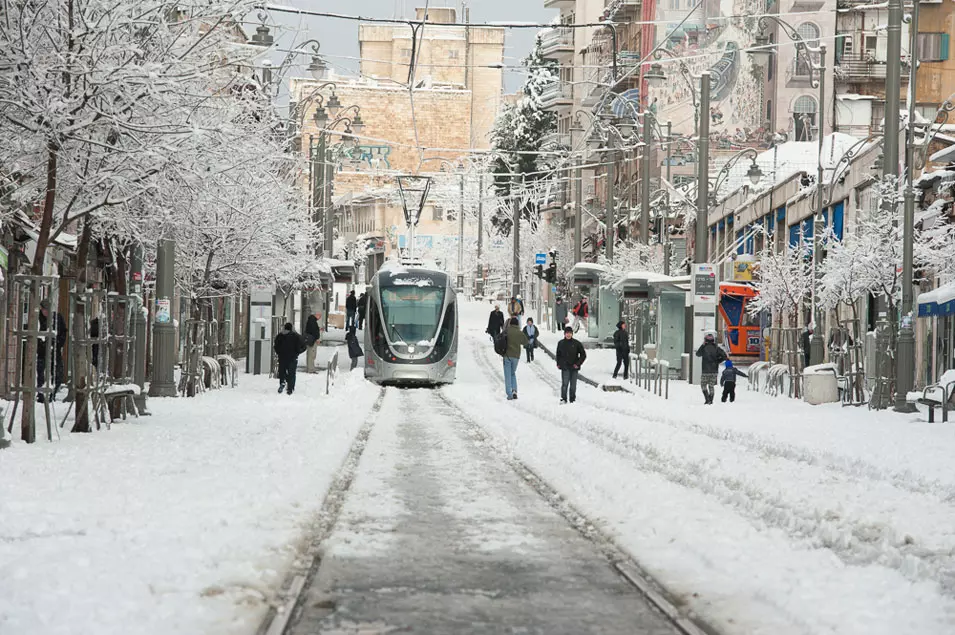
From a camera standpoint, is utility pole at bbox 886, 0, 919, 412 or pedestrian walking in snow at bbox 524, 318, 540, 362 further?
pedestrian walking in snow at bbox 524, 318, 540, 362

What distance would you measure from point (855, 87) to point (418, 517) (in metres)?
67.5

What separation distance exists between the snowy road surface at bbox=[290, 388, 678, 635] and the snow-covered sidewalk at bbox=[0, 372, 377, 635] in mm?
373

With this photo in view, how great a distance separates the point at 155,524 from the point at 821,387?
2300cm

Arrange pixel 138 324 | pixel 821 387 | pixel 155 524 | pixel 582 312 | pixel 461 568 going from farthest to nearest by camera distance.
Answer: pixel 582 312, pixel 821 387, pixel 138 324, pixel 155 524, pixel 461 568

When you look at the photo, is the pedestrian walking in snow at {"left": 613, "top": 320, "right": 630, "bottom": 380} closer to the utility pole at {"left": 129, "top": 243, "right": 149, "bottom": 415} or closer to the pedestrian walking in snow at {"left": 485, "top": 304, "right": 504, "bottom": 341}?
the pedestrian walking in snow at {"left": 485, "top": 304, "right": 504, "bottom": 341}

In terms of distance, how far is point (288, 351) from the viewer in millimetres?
33000

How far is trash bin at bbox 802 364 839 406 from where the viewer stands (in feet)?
104

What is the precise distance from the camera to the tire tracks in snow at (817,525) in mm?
9492

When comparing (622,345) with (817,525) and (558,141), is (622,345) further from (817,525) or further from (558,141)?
(558,141)

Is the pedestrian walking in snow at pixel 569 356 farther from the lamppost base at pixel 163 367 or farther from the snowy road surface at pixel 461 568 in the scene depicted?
the snowy road surface at pixel 461 568

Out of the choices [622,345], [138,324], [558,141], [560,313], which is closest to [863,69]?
[560,313]

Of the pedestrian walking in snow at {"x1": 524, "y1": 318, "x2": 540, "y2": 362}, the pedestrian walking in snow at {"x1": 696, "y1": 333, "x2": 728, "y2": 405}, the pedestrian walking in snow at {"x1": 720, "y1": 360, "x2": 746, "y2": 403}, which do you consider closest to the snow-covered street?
the pedestrian walking in snow at {"x1": 696, "y1": 333, "x2": 728, "y2": 405}

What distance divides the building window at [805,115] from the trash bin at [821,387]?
4464cm

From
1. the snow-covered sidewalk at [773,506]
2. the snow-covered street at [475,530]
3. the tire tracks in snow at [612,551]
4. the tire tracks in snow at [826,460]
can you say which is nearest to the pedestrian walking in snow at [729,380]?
the snow-covered sidewalk at [773,506]
